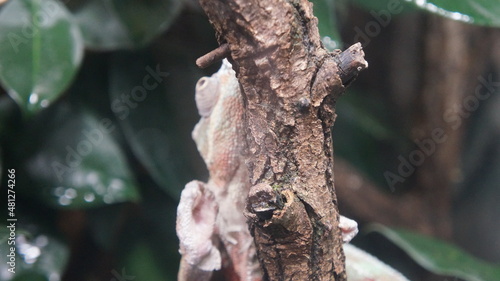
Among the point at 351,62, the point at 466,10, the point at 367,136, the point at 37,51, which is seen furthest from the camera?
the point at 367,136

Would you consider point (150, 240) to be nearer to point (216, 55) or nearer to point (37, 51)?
point (37, 51)

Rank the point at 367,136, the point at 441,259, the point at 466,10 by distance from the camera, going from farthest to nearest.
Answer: the point at 367,136 < the point at 441,259 < the point at 466,10

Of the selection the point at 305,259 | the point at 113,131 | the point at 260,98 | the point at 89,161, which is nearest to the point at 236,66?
the point at 260,98

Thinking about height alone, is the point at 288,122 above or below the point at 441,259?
above

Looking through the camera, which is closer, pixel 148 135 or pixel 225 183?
pixel 225 183

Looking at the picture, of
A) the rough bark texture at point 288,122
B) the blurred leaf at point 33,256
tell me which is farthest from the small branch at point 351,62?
the blurred leaf at point 33,256

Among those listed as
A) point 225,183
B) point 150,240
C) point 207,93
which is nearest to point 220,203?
point 225,183

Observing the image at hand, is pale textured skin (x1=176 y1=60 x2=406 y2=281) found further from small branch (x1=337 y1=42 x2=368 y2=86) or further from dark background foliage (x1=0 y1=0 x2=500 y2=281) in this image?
dark background foliage (x1=0 y1=0 x2=500 y2=281)
